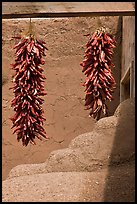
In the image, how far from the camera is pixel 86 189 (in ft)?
10.4

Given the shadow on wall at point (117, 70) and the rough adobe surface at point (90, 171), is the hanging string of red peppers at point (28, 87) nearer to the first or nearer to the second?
the rough adobe surface at point (90, 171)

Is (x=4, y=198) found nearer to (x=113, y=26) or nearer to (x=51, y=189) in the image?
(x=51, y=189)

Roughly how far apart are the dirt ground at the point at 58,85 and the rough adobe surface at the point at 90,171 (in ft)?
5.09

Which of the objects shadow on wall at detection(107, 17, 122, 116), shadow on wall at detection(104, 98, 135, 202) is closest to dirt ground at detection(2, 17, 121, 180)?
shadow on wall at detection(107, 17, 122, 116)

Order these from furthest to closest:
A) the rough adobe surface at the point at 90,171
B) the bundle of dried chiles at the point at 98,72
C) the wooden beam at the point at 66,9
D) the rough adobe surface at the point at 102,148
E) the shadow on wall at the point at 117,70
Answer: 1. the shadow on wall at the point at 117,70
2. the bundle of dried chiles at the point at 98,72
3. the rough adobe surface at the point at 102,148
4. the wooden beam at the point at 66,9
5. the rough adobe surface at the point at 90,171

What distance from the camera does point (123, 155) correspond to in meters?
3.64

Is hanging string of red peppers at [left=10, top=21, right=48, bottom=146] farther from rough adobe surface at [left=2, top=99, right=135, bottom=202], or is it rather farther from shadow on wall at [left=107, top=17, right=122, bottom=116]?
shadow on wall at [left=107, top=17, right=122, bottom=116]

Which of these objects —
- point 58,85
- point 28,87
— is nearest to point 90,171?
point 28,87

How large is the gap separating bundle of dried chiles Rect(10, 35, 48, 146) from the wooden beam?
99 centimetres

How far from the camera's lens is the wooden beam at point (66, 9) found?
3188 mm

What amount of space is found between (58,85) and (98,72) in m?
1.76

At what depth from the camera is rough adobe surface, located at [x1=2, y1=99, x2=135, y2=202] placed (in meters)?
3.08

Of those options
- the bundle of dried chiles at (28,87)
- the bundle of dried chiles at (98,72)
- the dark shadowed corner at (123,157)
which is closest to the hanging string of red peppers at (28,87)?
the bundle of dried chiles at (28,87)

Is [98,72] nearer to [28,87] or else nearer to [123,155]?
[28,87]
